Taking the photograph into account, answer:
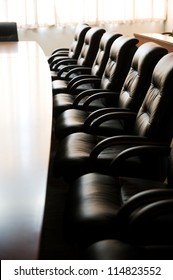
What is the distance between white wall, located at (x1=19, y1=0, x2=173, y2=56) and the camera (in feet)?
22.6

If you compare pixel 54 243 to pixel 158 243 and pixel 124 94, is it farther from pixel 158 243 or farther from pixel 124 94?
pixel 124 94

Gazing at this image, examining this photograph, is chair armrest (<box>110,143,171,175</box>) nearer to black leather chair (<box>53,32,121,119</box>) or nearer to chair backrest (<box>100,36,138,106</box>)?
chair backrest (<box>100,36,138,106</box>)

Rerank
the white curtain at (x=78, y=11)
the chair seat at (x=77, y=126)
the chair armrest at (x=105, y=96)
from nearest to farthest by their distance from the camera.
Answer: the chair seat at (x=77, y=126) → the chair armrest at (x=105, y=96) → the white curtain at (x=78, y=11)

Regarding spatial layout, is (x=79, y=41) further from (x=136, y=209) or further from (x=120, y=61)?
(x=136, y=209)

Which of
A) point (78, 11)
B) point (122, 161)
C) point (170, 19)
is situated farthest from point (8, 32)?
point (122, 161)

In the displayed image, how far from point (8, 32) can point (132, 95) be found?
3935 mm

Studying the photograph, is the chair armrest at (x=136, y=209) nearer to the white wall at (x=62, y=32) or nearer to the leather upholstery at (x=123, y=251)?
the leather upholstery at (x=123, y=251)

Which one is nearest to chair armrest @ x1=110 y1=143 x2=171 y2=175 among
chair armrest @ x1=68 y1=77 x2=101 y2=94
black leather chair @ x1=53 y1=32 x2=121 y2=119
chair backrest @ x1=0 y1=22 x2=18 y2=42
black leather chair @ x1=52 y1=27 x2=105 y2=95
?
black leather chair @ x1=53 y1=32 x2=121 y2=119

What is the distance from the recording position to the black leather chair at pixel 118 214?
1.47 m

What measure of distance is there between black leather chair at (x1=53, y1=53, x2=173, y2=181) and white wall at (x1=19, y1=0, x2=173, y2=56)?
4.86 metres

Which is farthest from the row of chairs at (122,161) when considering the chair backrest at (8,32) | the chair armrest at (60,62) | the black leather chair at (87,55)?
the chair backrest at (8,32)

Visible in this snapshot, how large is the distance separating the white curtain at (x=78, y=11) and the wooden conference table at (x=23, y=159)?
3.65 m

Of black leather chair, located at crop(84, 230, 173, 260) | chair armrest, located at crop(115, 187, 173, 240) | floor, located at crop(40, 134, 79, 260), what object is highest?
chair armrest, located at crop(115, 187, 173, 240)
